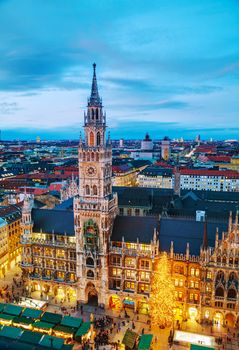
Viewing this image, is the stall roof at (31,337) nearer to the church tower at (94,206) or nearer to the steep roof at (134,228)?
the church tower at (94,206)

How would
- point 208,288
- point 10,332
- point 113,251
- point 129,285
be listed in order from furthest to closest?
point 129,285, point 113,251, point 208,288, point 10,332

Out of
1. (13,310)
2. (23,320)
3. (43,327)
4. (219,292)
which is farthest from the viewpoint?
(219,292)

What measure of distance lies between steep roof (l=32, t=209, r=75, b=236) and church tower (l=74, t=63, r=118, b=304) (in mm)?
7416

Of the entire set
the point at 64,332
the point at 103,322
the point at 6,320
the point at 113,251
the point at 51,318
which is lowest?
the point at 103,322

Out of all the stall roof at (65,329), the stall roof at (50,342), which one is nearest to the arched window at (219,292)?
the stall roof at (65,329)

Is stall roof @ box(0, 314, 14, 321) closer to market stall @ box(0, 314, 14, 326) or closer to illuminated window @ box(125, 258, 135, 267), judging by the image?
market stall @ box(0, 314, 14, 326)

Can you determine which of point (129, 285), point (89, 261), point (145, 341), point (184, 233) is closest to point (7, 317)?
point (89, 261)

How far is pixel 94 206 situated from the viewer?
255 feet

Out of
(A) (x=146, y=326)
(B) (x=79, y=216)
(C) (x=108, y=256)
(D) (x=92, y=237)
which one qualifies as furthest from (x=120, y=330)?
(B) (x=79, y=216)

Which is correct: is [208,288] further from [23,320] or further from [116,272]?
[23,320]

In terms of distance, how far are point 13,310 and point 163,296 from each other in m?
32.3

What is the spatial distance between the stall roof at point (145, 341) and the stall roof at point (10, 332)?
23.1 metres

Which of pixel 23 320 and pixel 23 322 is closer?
pixel 23 322

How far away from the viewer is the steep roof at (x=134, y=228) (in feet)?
257
